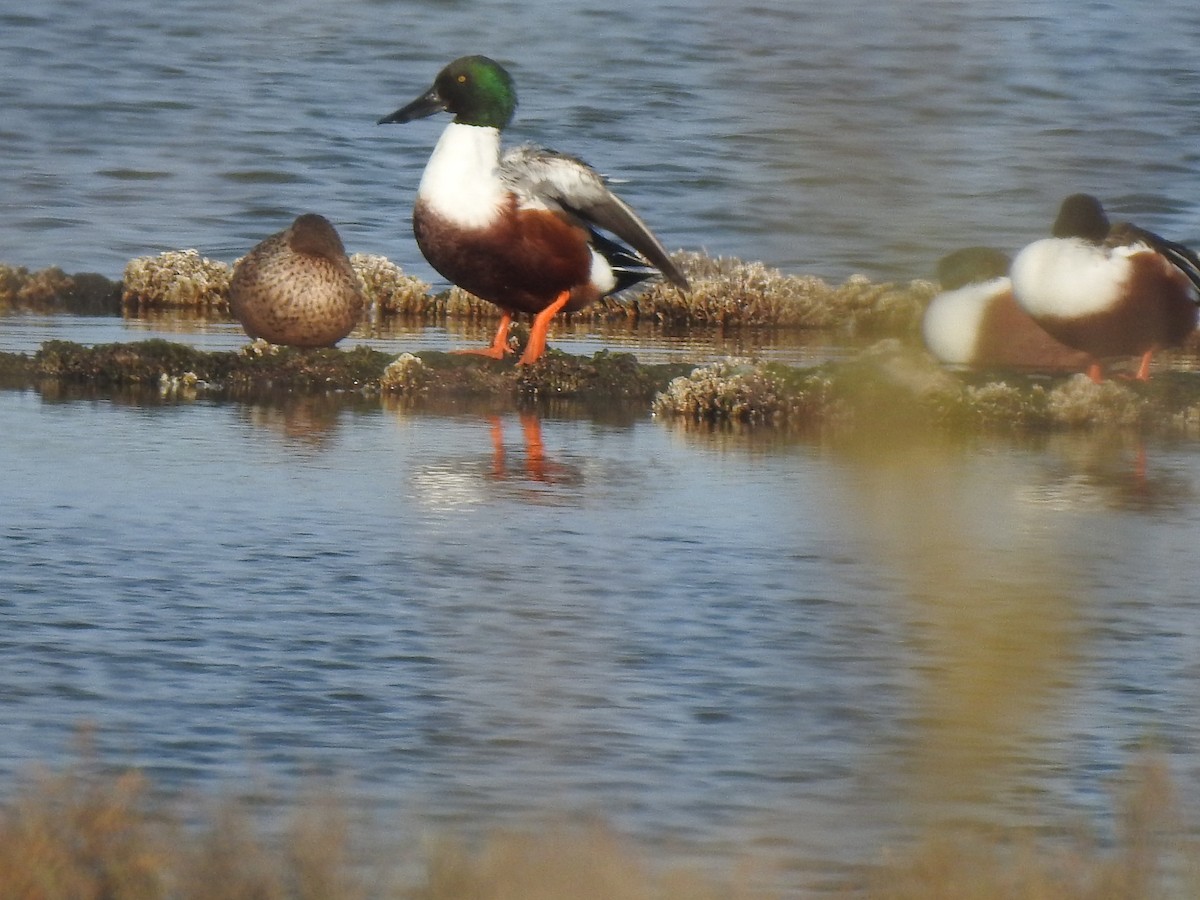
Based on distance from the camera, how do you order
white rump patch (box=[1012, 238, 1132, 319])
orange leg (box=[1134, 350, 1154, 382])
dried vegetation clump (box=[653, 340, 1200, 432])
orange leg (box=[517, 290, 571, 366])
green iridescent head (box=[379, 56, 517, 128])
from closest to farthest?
dried vegetation clump (box=[653, 340, 1200, 432])
white rump patch (box=[1012, 238, 1132, 319])
orange leg (box=[1134, 350, 1154, 382])
orange leg (box=[517, 290, 571, 366])
green iridescent head (box=[379, 56, 517, 128])

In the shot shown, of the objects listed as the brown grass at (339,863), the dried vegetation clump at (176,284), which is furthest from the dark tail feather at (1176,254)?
the brown grass at (339,863)

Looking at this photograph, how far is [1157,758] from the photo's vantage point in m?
2.80

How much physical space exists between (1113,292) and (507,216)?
291 centimetres

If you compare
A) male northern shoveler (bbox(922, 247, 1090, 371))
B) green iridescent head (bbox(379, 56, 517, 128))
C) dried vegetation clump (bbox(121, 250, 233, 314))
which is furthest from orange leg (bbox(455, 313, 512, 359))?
dried vegetation clump (bbox(121, 250, 233, 314))

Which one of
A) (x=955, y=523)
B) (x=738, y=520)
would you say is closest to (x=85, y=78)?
(x=955, y=523)

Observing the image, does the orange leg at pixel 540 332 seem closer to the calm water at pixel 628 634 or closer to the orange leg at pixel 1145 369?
the calm water at pixel 628 634

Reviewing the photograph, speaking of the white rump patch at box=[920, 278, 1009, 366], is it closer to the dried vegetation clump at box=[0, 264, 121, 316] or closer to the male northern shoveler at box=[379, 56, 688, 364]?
the male northern shoveler at box=[379, 56, 688, 364]

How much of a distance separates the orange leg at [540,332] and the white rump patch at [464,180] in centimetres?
57

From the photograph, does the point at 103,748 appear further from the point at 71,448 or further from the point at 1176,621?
the point at 71,448

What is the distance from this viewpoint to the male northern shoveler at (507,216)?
34.6 feet

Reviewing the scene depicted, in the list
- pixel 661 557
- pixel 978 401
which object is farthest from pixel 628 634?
pixel 978 401

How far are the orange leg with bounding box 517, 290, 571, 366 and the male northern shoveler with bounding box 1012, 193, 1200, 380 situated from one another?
229 cm

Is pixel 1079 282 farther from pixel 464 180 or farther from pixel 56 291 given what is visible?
pixel 56 291

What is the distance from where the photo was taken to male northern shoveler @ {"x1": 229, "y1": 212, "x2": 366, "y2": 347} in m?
10.6
